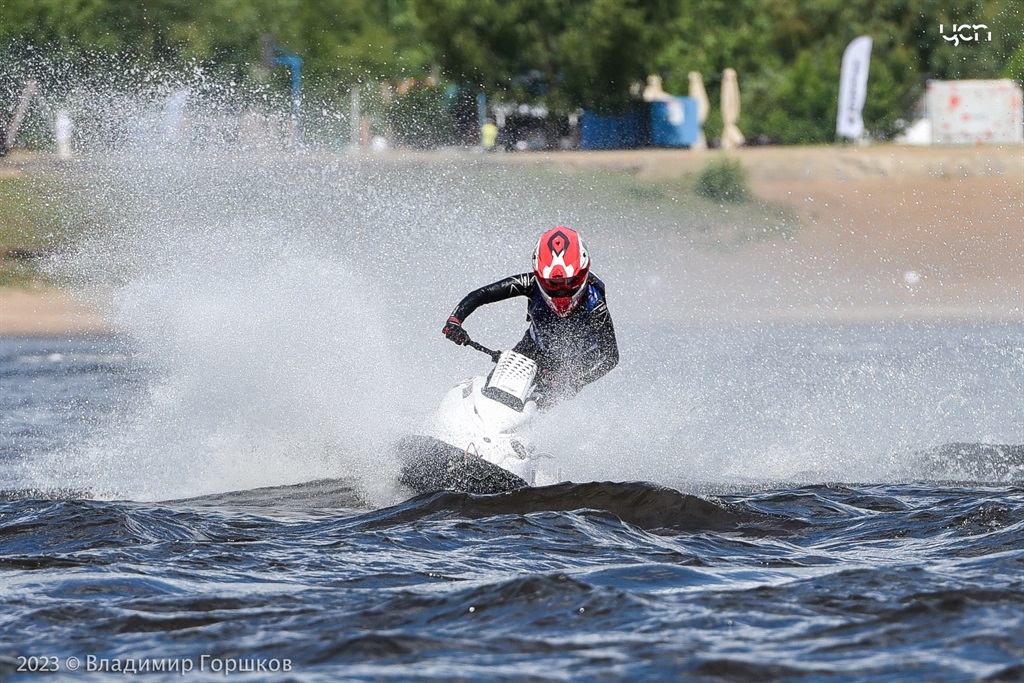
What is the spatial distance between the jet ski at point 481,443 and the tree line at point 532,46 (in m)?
23.9

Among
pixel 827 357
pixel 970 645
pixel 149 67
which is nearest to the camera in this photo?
pixel 970 645

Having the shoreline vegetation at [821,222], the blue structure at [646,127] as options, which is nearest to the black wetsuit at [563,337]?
the shoreline vegetation at [821,222]

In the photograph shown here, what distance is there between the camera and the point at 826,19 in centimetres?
5878

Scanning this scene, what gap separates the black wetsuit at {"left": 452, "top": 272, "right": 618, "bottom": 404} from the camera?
30.8 feet

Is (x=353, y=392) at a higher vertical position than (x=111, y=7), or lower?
lower

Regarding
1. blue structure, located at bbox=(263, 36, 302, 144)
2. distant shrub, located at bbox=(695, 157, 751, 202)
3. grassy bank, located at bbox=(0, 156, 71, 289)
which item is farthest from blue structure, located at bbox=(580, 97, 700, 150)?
grassy bank, located at bbox=(0, 156, 71, 289)

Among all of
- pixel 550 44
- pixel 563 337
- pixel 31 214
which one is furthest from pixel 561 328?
pixel 550 44

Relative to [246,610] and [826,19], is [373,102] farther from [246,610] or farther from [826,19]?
[246,610]

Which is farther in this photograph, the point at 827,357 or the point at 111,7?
the point at 111,7

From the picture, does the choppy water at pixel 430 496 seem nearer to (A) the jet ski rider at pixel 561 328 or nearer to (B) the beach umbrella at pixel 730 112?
(A) the jet ski rider at pixel 561 328

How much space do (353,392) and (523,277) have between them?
2.30m

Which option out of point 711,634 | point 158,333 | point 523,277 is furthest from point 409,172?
point 711,634

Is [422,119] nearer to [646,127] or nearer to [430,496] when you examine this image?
[646,127]

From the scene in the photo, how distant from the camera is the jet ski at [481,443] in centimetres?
866
